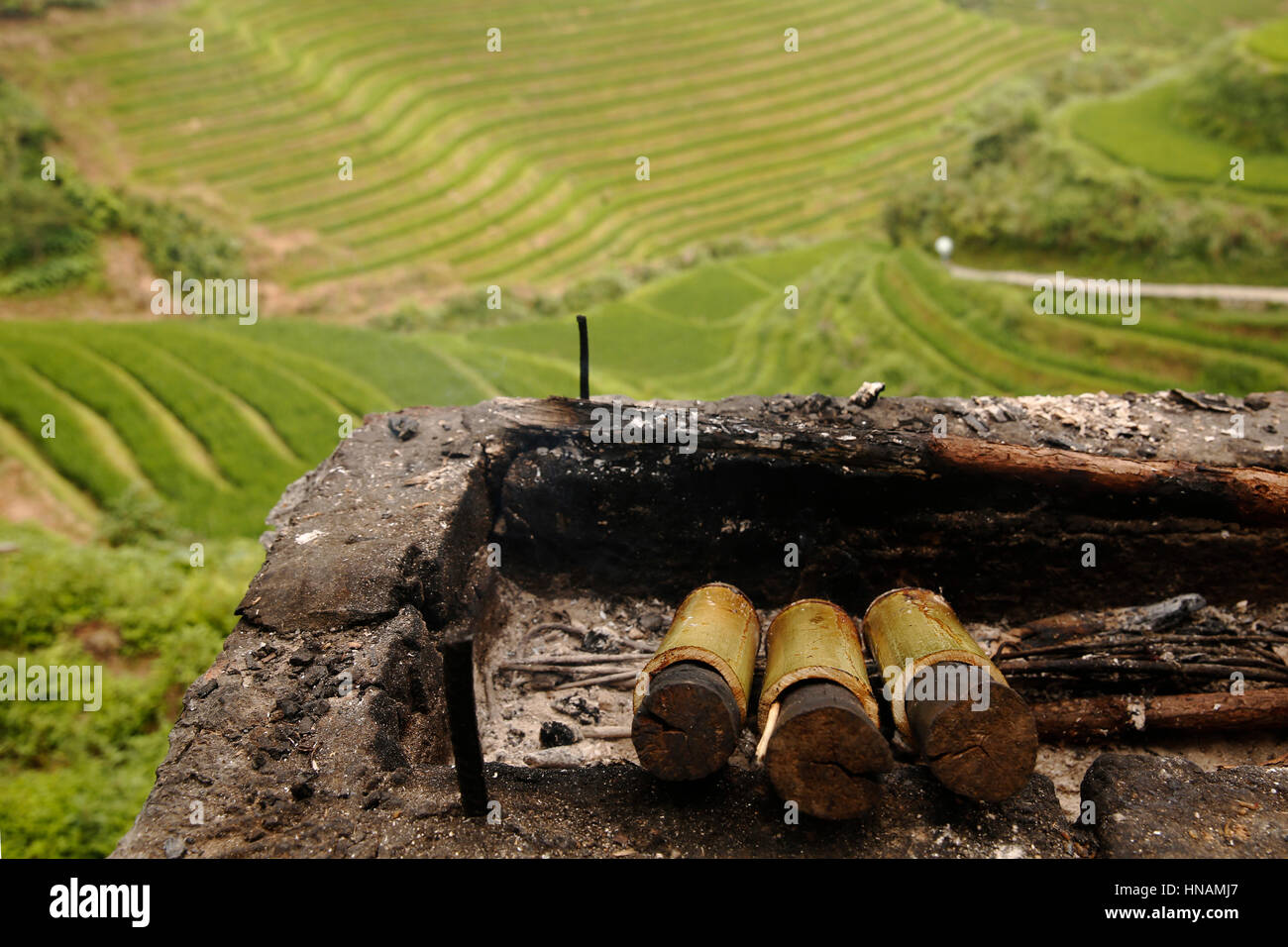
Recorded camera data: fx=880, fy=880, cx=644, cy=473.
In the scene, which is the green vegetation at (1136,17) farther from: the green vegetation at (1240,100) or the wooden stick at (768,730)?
the wooden stick at (768,730)

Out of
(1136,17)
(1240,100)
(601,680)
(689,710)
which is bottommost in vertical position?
(601,680)

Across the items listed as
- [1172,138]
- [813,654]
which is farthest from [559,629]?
[1172,138]

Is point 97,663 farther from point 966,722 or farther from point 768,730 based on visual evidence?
point 966,722

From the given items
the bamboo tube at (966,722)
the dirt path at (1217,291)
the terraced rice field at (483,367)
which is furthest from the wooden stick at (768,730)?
the dirt path at (1217,291)

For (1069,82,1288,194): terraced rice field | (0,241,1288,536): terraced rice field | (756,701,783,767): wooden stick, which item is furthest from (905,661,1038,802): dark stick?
(1069,82,1288,194): terraced rice field

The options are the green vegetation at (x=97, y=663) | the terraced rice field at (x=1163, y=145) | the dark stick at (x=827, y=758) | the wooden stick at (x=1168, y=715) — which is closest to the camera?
the dark stick at (x=827, y=758)

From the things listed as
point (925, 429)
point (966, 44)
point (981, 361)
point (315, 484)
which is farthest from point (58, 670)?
point (966, 44)

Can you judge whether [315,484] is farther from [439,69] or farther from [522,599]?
[439,69]
